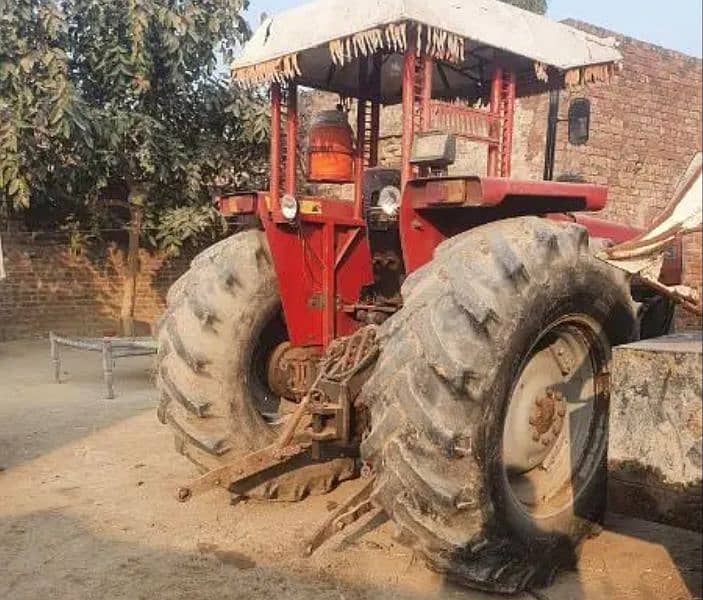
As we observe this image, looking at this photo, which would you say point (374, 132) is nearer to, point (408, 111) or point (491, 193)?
point (408, 111)

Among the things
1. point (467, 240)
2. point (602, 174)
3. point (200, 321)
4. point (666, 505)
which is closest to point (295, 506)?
point (200, 321)

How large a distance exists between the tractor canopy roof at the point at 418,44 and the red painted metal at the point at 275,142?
0.10 metres

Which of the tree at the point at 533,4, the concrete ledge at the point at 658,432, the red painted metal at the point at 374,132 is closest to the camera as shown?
the concrete ledge at the point at 658,432

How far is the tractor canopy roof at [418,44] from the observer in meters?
3.21

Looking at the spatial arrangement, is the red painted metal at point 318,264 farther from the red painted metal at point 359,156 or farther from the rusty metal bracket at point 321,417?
the rusty metal bracket at point 321,417

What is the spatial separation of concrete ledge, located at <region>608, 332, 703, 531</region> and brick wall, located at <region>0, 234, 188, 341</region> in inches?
427

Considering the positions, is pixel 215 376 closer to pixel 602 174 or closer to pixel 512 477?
pixel 512 477

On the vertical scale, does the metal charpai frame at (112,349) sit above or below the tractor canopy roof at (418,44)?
below

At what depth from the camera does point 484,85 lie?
4.08m

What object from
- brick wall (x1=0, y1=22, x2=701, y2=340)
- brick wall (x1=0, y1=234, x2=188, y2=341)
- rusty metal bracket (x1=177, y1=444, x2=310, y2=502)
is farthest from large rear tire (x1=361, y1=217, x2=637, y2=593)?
brick wall (x1=0, y1=234, x2=188, y2=341)

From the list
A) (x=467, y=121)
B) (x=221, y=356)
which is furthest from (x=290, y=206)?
(x=467, y=121)

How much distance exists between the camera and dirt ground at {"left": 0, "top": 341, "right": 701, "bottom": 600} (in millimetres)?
2939

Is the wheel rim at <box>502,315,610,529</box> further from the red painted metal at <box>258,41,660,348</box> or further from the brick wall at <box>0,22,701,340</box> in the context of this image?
the brick wall at <box>0,22,701,340</box>

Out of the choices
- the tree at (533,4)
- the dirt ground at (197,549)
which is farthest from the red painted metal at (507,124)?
the tree at (533,4)
